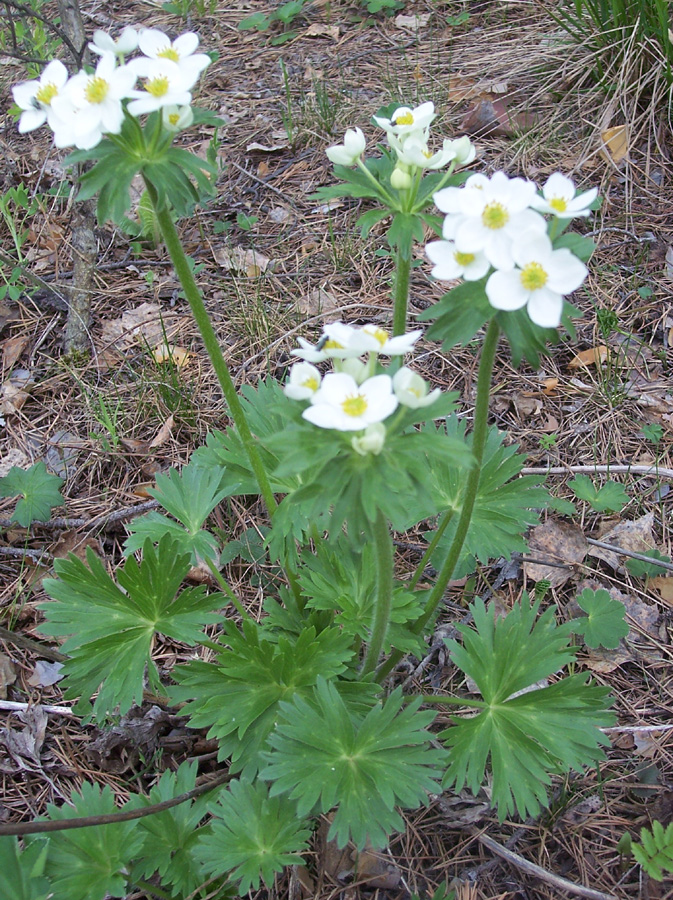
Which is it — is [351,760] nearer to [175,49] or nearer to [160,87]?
[160,87]

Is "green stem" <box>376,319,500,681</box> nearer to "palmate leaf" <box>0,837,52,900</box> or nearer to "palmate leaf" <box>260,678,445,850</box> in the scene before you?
"palmate leaf" <box>260,678,445,850</box>

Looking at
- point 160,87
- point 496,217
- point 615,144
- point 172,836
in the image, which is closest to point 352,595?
point 172,836

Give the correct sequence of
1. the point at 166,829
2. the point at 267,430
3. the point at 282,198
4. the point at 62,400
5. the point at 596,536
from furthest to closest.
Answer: the point at 282,198 → the point at 62,400 → the point at 596,536 → the point at 267,430 → the point at 166,829

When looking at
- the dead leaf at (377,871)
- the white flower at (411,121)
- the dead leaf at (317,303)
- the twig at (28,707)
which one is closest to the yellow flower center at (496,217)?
the white flower at (411,121)

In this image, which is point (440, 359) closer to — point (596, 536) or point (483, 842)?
point (596, 536)

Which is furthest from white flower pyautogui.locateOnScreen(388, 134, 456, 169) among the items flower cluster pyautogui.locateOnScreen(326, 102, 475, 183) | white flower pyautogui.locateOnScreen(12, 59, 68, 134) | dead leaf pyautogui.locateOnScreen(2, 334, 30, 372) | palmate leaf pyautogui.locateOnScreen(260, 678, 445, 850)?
dead leaf pyautogui.locateOnScreen(2, 334, 30, 372)

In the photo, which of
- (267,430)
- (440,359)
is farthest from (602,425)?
(267,430)
